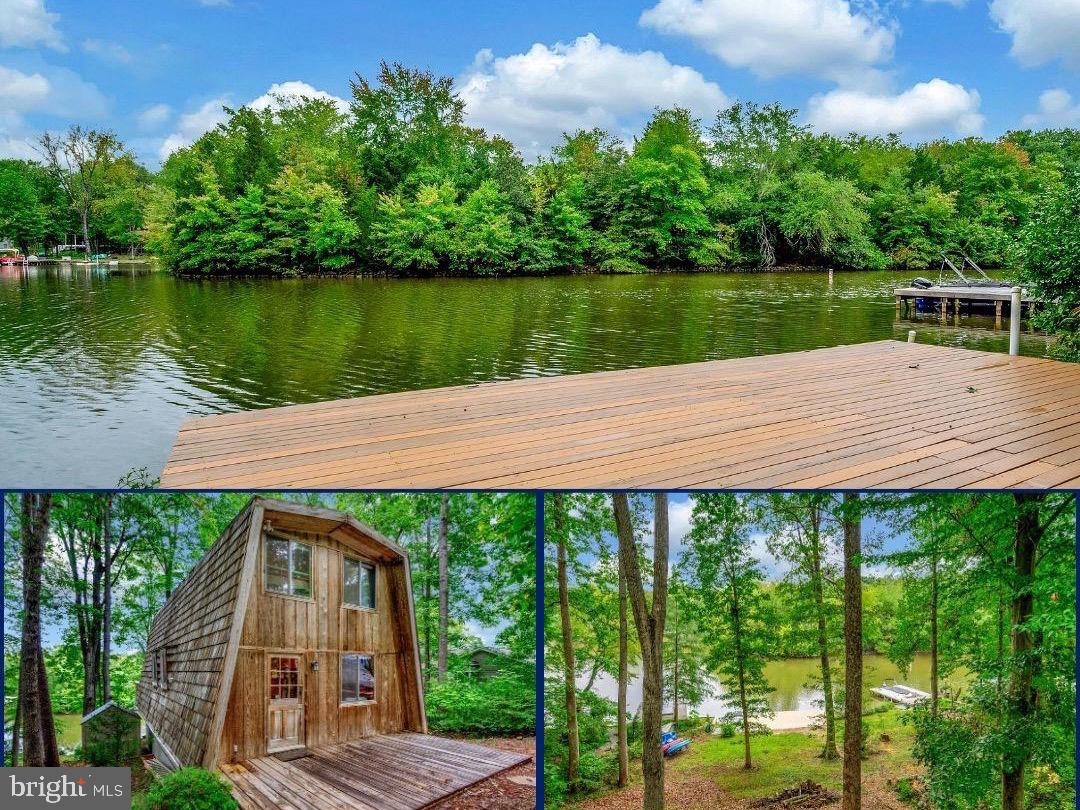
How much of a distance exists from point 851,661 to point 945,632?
357mm

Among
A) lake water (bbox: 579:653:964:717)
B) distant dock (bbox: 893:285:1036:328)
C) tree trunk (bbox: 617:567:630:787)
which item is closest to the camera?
tree trunk (bbox: 617:567:630:787)

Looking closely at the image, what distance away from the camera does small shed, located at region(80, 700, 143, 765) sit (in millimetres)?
2203

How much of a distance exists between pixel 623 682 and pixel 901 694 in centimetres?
126

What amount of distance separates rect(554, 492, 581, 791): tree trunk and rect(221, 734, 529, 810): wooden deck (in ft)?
0.87

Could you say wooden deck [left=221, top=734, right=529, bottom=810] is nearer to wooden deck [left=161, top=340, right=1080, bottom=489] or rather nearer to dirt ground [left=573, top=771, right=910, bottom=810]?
dirt ground [left=573, top=771, right=910, bottom=810]

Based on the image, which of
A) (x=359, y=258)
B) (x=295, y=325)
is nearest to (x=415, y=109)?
(x=359, y=258)

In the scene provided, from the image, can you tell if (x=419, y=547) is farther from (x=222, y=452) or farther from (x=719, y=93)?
(x=719, y=93)

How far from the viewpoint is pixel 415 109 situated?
117 feet

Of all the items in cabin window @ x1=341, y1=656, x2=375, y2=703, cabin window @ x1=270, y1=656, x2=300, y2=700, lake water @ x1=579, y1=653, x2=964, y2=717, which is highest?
cabin window @ x1=270, y1=656, x2=300, y2=700

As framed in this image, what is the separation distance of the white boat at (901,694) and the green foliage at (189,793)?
7.77 feet

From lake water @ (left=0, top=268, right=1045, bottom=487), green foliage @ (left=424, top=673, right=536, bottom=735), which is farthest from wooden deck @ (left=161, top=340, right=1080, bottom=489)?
lake water @ (left=0, top=268, right=1045, bottom=487)

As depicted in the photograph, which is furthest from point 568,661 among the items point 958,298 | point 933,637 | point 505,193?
point 505,193

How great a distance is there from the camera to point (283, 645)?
2.32m

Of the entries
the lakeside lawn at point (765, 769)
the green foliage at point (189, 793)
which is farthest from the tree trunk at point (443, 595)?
the lakeside lawn at point (765, 769)
